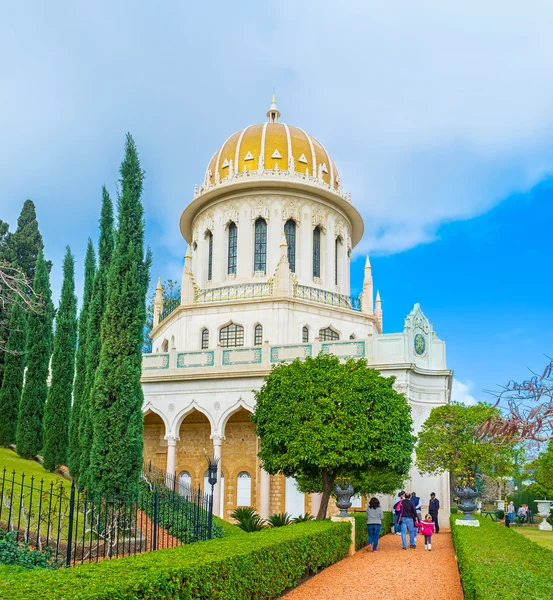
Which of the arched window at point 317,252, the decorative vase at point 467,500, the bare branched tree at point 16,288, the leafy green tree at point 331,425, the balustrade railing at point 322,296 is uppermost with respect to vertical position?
the arched window at point 317,252

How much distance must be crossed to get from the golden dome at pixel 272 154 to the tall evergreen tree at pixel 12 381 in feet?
45.7

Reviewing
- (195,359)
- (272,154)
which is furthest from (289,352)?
(272,154)

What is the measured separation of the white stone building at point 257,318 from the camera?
27.3 m

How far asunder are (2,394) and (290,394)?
13034 mm

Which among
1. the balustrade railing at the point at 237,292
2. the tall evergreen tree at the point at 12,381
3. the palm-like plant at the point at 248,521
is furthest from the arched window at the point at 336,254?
the palm-like plant at the point at 248,521

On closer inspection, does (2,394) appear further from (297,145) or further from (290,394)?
(297,145)

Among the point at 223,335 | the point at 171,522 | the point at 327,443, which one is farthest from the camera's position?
the point at 223,335

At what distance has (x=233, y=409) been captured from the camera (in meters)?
27.8

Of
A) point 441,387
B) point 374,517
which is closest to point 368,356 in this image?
point 441,387

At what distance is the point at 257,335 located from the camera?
32.2 m

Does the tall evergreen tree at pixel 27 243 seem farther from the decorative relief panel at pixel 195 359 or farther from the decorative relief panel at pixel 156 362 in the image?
the decorative relief panel at pixel 195 359

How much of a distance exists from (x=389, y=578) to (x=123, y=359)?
8.10m

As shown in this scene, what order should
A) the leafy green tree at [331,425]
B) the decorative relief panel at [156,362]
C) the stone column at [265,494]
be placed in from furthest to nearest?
the decorative relief panel at [156,362] → the stone column at [265,494] → the leafy green tree at [331,425]

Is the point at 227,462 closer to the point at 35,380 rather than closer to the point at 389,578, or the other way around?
the point at 35,380
